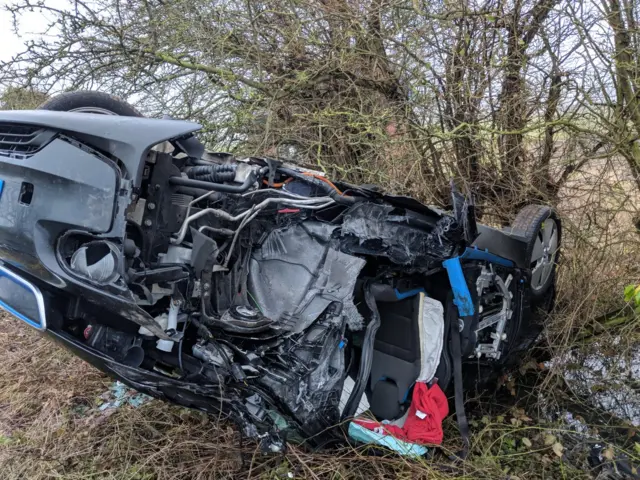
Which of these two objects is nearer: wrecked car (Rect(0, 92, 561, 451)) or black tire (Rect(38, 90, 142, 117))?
wrecked car (Rect(0, 92, 561, 451))

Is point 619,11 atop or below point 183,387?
atop

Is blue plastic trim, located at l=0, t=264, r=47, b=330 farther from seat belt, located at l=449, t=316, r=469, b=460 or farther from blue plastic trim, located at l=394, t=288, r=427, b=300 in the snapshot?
seat belt, located at l=449, t=316, r=469, b=460

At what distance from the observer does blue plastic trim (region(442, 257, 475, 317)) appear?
2.54 meters

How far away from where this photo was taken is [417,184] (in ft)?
16.4

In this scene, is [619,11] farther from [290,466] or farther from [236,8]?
[290,466]

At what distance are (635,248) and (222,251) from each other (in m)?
3.28

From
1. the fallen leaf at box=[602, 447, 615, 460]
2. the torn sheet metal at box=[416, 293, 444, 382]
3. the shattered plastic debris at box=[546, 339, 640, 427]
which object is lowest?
the fallen leaf at box=[602, 447, 615, 460]

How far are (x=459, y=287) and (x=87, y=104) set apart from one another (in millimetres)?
2189

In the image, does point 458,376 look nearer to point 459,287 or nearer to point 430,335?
point 430,335

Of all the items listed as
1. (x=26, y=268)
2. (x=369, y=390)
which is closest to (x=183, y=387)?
(x=26, y=268)

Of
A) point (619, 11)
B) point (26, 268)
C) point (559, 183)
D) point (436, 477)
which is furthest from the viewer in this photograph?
point (559, 183)

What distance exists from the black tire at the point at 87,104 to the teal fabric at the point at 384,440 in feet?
6.80

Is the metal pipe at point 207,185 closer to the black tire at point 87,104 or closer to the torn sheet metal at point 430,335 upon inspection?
the black tire at point 87,104

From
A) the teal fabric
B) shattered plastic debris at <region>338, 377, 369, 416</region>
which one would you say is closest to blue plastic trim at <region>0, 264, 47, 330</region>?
shattered plastic debris at <region>338, 377, 369, 416</region>
